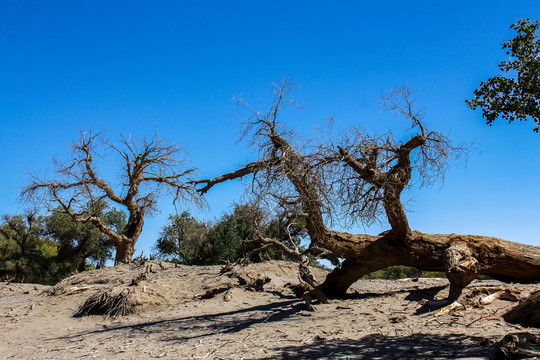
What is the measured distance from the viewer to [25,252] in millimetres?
25734

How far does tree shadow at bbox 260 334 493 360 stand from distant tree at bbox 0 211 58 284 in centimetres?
2409

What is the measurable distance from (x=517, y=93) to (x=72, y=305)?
36.0 ft

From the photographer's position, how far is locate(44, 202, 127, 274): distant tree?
90.6ft

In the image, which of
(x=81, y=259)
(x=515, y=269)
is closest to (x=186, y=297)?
(x=515, y=269)

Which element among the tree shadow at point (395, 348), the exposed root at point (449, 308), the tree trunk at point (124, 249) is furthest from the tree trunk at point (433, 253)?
the tree trunk at point (124, 249)

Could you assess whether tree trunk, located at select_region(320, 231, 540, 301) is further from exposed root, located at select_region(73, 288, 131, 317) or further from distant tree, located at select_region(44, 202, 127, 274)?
distant tree, located at select_region(44, 202, 127, 274)

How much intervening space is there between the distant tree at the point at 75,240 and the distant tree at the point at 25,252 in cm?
95

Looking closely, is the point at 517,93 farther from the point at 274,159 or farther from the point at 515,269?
the point at 274,159

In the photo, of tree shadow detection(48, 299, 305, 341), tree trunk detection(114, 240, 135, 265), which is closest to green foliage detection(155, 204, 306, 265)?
tree trunk detection(114, 240, 135, 265)

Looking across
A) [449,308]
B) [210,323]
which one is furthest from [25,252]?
[449,308]

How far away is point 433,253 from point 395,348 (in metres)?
4.45

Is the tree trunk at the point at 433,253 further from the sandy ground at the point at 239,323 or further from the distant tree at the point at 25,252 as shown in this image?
the distant tree at the point at 25,252

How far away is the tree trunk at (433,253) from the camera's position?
30.0ft

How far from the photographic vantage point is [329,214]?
9.01 meters
